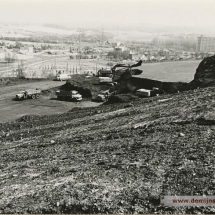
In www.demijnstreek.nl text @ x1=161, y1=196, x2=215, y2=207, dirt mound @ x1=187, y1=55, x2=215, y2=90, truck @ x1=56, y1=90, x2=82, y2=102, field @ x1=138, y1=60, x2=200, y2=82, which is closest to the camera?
www.demijnstreek.nl text @ x1=161, y1=196, x2=215, y2=207

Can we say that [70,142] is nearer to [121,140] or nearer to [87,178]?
[121,140]

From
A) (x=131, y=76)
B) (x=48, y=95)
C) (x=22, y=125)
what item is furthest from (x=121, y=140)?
(x=48, y=95)

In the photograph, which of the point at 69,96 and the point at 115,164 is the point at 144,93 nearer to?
the point at 69,96

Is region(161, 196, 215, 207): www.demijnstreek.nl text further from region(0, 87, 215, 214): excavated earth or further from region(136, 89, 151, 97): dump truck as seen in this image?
region(136, 89, 151, 97): dump truck

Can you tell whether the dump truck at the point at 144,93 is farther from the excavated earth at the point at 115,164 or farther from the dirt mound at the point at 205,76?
the excavated earth at the point at 115,164

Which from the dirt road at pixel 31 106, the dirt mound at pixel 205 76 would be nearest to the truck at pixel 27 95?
the dirt road at pixel 31 106

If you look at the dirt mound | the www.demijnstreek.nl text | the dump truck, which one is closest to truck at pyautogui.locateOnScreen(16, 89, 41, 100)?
the dump truck
